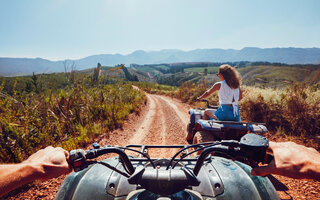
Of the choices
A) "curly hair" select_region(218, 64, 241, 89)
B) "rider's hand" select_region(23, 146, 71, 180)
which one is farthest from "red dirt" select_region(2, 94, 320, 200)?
"rider's hand" select_region(23, 146, 71, 180)

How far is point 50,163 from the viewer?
2.97 feet

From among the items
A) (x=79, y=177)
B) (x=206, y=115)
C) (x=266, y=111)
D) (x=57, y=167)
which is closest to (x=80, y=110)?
(x=206, y=115)

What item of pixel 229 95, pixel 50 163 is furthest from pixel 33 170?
pixel 229 95

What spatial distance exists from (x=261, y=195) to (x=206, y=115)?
2.90 meters

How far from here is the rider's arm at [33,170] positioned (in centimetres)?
80

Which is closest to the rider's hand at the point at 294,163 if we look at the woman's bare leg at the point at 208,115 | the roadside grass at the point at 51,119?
the woman's bare leg at the point at 208,115

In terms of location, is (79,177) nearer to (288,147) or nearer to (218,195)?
(218,195)

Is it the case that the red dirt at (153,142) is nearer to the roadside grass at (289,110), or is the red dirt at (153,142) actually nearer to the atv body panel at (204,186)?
the atv body panel at (204,186)

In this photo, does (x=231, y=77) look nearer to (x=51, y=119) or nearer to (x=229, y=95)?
(x=229, y=95)

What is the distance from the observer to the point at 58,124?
4219mm

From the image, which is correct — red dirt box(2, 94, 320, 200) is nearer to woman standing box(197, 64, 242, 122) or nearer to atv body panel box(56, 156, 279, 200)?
woman standing box(197, 64, 242, 122)

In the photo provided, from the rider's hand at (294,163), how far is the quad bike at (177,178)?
7 cm

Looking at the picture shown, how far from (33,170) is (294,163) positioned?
4.28ft

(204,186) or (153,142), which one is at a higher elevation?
(204,186)
